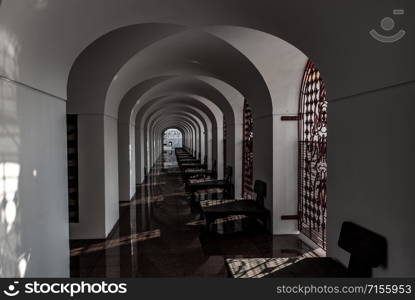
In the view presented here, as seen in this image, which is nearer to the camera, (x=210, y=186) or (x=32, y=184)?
(x=32, y=184)

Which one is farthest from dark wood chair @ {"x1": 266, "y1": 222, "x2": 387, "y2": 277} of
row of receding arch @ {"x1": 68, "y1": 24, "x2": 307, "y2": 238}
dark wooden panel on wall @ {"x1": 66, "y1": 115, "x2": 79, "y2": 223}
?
dark wooden panel on wall @ {"x1": 66, "y1": 115, "x2": 79, "y2": 223}

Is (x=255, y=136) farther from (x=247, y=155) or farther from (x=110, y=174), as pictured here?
(x=110, y=174)

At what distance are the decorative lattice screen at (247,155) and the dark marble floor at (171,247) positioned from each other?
2.39 meters

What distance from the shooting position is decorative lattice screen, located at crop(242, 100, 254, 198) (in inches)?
460

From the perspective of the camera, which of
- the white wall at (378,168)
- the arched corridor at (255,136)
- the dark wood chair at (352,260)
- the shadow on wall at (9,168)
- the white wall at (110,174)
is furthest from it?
the white wall at (110,174)

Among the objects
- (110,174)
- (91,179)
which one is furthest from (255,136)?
(91,179)

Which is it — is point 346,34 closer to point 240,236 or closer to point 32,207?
point 32,207

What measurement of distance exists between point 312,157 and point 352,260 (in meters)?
3.26

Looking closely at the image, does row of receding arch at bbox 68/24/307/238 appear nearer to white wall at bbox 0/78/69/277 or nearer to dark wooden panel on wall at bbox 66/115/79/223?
dark wooden panel on wall at bbox 66/115/79/223

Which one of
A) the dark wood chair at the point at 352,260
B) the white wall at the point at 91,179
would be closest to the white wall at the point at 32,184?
the dark wood chair at the point at 352,260

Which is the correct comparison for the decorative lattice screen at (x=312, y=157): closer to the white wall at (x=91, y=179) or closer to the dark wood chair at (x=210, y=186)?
the white wall at (x=91, y=179)

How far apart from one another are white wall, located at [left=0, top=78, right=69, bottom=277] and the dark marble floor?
1370 mm

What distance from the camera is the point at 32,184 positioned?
363 cm

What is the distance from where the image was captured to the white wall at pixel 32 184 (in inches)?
121
